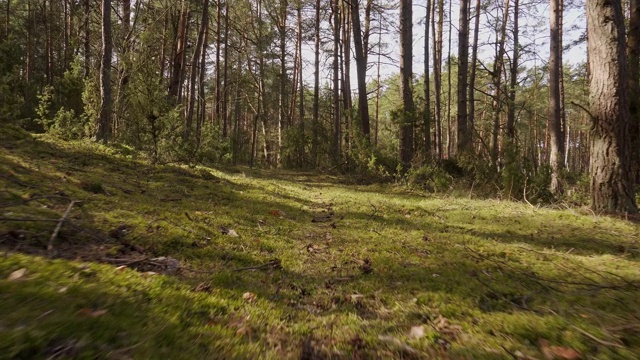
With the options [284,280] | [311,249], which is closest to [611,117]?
[311,249]

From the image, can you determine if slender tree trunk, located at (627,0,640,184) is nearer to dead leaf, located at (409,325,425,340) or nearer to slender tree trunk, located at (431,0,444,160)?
dead leaf, located at (409,325,425,340)

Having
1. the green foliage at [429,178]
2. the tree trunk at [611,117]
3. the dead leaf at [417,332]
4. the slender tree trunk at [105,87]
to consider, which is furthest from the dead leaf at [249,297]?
the slender tree trunk at [105,87]

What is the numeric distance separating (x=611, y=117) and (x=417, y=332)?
6.26m

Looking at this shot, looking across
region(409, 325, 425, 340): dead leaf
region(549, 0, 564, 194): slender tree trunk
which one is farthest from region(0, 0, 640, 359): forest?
region(549, 0, 564, 194): slender tree trunk

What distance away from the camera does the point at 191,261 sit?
3.43 m

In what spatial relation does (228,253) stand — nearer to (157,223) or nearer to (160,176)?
(157,223)

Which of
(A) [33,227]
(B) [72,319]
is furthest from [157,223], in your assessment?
(B) [72,319]

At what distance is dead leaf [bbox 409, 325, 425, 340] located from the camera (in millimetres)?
2396

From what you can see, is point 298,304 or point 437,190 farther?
point 437,190

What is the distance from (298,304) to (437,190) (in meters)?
8.23

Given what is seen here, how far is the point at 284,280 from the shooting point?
341cm

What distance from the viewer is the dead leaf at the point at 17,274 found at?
195 centimetres

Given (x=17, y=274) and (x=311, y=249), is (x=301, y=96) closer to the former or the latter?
(x=311, y=249)

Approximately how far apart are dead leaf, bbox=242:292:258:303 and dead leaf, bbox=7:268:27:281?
1.40m
